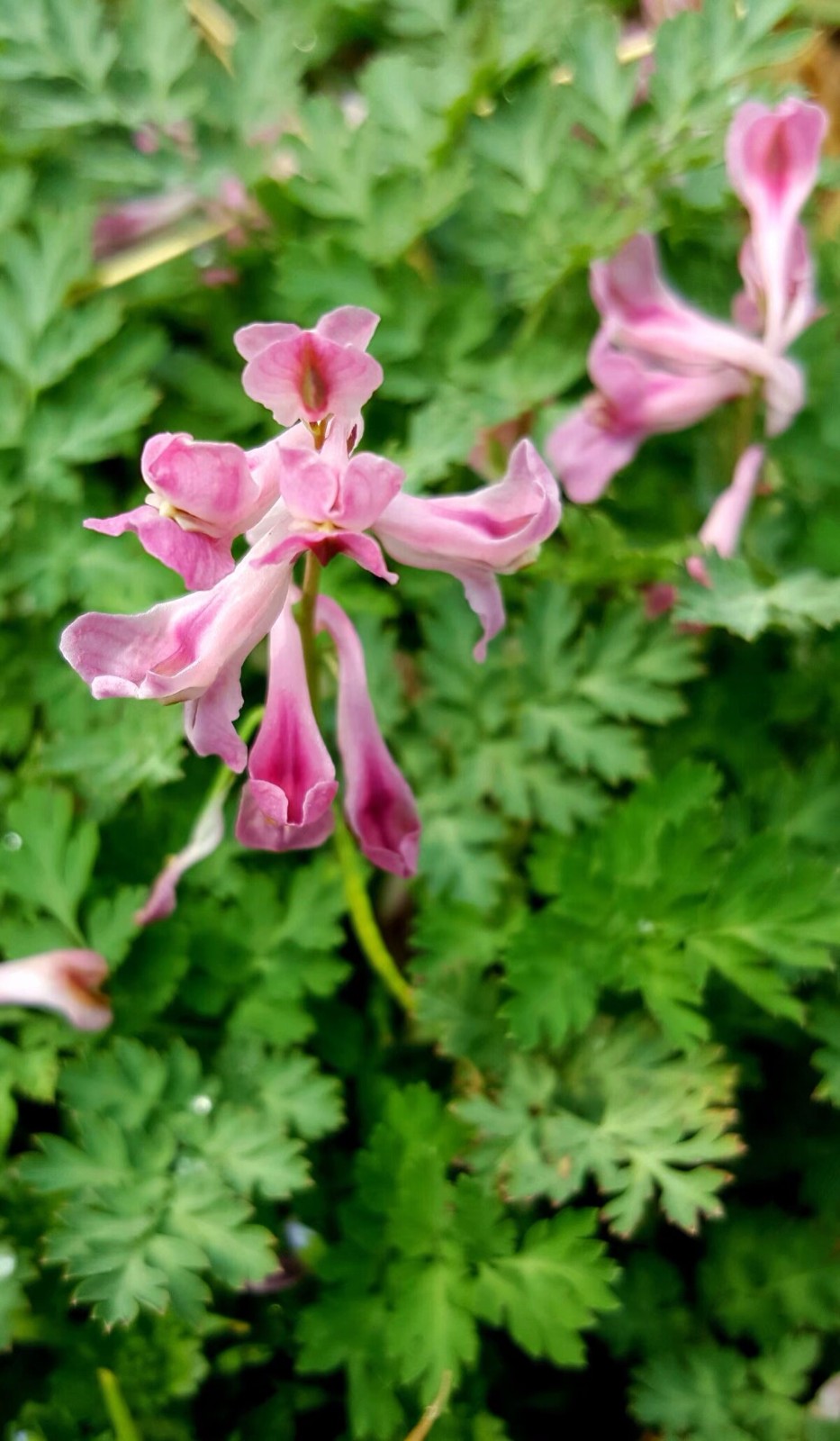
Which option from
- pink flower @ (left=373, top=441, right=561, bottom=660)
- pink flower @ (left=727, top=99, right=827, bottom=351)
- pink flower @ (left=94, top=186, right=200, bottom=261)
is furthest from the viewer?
pink flower @ (left=94, top=186, right=200, bottom=261)

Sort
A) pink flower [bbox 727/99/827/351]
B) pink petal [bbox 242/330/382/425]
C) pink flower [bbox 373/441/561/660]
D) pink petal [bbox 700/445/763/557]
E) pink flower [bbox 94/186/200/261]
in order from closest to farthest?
pink petal [bbox 242/330/382/425] < pink flower [bbox 373/441/561/660] < pink flower [bbox 727/99/827/351] < pink petal [bbox 700/445/763/557] < pink flower [bbox 94/186/200/261]

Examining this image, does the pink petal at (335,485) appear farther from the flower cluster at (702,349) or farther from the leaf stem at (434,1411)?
the leaf stem at (434,1411)

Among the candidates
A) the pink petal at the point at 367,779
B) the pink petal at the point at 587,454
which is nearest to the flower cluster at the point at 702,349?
the pink petal at the point at 587,454

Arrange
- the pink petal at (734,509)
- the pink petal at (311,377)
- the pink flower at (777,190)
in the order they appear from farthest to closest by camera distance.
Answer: the pink petal at (734,509) < the pink flower at (777,190) < the pink petal at (311,377)

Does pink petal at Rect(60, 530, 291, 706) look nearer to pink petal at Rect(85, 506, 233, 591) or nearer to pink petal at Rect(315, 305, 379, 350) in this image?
pink petal at Rect(85, 506, 233, 591)

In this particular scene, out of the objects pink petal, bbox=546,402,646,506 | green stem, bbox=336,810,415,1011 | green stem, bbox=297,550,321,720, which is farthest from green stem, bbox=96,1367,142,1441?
pink petal, bbox=546,402,646,506

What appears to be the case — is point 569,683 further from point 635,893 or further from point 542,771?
point 635,893
